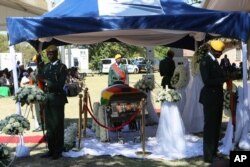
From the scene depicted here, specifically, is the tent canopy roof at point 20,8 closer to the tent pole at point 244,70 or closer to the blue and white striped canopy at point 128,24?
the blue and white striped canopy at point 128,24

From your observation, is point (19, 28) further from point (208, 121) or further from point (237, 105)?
point (237, 105)

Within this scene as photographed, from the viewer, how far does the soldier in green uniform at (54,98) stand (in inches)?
305

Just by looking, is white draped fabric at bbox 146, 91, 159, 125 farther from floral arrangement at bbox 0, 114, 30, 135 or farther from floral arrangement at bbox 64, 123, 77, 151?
floral arrangement at bbox 0, 114, 30, 135

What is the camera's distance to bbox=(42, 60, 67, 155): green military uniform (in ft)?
25.4

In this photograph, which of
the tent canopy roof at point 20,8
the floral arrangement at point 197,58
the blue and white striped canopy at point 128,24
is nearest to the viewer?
the blue and white striped canopy at point 128,24

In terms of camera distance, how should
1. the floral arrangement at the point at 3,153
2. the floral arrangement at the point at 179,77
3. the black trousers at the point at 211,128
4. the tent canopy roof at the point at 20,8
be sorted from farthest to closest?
the tent canopy roof at the point at 20,8 → the floral arrangement at the point at 179,77 → the black trousers at the point at 211,128 → the floral arrangement at the point at 3,153

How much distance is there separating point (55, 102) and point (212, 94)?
2.69 meters

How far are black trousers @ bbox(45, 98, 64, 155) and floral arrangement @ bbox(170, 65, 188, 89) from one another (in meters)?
3.26

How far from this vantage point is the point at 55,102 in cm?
783

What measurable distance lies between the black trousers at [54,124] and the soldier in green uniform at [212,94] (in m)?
2.49

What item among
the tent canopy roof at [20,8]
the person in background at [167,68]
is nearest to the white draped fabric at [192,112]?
the person in background at [167,68]

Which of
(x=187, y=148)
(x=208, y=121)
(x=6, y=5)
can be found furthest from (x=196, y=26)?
(x=6, y=5)

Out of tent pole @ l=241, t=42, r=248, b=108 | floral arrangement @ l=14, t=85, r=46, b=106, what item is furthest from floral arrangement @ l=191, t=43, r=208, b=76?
floral arrangement @ l=14, t=85, r=46, b=106

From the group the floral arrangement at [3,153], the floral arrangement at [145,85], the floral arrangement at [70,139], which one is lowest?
the floral arrangement at [70,139]
